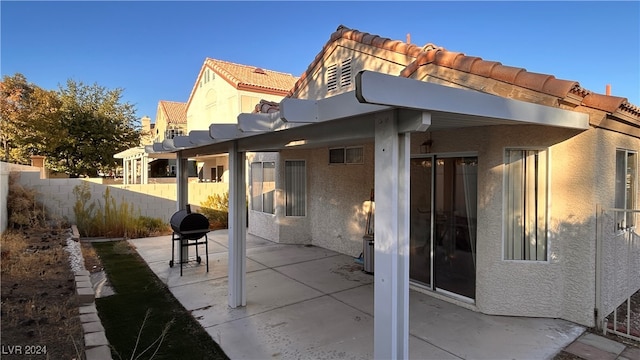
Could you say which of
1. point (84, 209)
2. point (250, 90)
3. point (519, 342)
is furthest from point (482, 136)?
point (250, 90)

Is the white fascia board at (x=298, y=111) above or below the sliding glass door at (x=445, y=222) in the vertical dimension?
above

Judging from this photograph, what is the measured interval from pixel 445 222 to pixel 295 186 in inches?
250

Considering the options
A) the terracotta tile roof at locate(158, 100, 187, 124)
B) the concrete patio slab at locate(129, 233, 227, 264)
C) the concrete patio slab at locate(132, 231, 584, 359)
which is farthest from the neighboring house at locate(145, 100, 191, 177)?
the concrete patio slab at locate(132, 231, 584, 359)

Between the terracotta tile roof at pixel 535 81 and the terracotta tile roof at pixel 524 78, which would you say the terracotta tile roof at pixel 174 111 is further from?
the terracotta tile roof at pixel 535 81

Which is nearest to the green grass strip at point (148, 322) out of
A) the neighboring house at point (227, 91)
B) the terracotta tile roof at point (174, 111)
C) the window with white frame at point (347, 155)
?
the window with white frame at point (347, 155)

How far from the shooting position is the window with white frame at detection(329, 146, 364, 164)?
385 inches

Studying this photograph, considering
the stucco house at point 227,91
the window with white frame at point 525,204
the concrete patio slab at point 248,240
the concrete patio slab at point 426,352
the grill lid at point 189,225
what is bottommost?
the concrete patio slab at point 426,352

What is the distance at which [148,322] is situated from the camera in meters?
5.89

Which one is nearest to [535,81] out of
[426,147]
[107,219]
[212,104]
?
[426,147]

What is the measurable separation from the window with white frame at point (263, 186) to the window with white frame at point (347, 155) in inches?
109

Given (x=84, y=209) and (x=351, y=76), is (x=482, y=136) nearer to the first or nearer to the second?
(x=351, y=76)

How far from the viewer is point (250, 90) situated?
2311cm

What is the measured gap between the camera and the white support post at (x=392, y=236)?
3244 millimetres

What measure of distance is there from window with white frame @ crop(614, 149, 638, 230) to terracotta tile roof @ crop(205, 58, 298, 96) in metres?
19.9
